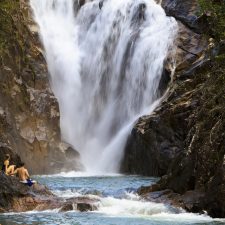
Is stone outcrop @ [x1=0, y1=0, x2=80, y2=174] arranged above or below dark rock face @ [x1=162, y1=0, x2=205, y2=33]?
below

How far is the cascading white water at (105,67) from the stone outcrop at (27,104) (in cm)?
241

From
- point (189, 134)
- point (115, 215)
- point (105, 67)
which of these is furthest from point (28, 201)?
point (105, 67)

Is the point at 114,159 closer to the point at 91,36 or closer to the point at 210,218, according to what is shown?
the point at 91,36

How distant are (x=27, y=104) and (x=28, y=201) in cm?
1525

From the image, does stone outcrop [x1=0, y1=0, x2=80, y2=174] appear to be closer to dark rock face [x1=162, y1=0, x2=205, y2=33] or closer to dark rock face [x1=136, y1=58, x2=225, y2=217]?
dark rock face [x1=162, y1=0, x2=205, y2=33]

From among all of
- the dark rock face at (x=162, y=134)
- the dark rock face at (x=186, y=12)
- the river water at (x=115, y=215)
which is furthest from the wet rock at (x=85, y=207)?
the dark rock face at (x=186, y=12)

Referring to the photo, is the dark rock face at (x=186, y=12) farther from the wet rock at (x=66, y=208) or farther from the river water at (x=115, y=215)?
the wet rock at (x=66, y=208)

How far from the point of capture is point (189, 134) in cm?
2002

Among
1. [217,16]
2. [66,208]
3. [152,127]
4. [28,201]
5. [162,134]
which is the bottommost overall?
[66,208]

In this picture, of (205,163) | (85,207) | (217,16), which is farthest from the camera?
(217,16)

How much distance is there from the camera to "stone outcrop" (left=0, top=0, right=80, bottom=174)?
1261 inches

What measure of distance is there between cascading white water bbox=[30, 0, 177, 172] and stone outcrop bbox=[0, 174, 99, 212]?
45.2ft

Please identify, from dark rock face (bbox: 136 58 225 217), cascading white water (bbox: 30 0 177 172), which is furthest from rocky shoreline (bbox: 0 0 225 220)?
cascading white water (bbox: 30 0 177 172)

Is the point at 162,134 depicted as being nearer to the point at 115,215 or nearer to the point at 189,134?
the point at 189,134
